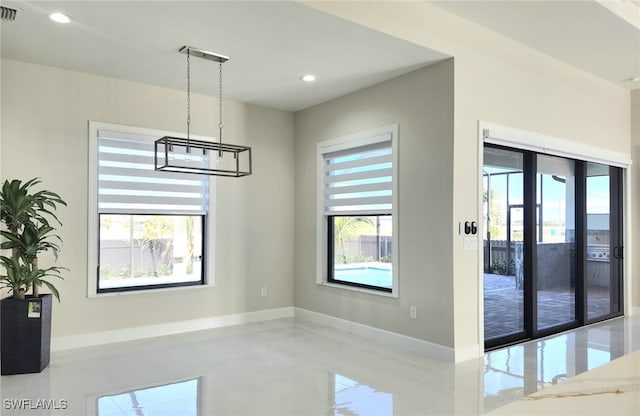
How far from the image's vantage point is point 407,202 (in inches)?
189

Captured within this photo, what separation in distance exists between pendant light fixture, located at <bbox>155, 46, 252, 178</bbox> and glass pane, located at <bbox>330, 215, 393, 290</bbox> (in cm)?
147

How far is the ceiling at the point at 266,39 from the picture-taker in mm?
3502

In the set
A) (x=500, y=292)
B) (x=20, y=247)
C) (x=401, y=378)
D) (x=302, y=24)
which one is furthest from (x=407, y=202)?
(x=20, y=247)

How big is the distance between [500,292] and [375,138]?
84.9 inches

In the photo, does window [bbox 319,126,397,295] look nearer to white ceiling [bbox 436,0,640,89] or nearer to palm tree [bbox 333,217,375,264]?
palm tree [bbox 333,217,375,264]

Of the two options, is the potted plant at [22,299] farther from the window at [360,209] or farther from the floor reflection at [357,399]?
the window at [360,209]

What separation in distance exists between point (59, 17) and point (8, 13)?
1.12 ft

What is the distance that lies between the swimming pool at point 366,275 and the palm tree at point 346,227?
0.54 feet

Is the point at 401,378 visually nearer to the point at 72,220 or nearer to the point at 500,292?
the point at 500,292

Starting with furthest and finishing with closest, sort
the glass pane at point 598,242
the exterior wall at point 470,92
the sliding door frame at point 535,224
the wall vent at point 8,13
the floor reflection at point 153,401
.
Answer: the glass pane at point 598,242
the sliding door frame at point 535,224
the exterior wall at point 470,92
the wall vent at point 8,13
the floor reflection at point 153,401

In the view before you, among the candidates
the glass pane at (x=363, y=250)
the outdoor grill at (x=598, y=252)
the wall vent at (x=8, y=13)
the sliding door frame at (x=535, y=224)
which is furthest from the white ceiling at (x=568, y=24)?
the wall vent at (x=8, y=13)

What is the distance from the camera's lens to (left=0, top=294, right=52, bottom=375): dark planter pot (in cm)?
384

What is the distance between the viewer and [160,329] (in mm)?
5328

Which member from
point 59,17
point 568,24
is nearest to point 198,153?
point 59,17
